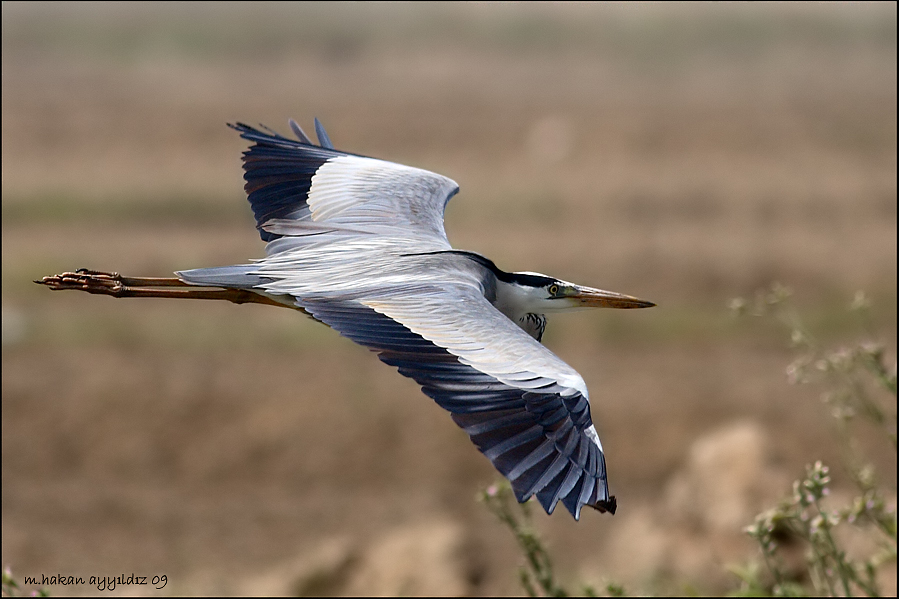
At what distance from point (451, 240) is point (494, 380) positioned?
1385cm

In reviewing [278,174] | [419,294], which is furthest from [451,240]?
[419,294]

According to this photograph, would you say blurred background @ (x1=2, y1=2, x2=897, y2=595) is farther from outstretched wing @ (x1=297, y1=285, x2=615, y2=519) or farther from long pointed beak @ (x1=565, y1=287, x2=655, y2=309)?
outstretched wing @ (x1=297, y1=285, x2=615, y2=519)

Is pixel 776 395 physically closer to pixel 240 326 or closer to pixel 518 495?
pixel 240 326

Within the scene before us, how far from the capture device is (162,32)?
3067 centimetres

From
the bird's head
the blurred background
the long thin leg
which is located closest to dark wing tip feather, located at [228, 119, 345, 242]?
the long thin leg

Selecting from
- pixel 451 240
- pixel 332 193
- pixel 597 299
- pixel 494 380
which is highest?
pixel 451 240

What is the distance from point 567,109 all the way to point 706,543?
62.8 feet

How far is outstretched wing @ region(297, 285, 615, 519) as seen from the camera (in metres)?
3.09

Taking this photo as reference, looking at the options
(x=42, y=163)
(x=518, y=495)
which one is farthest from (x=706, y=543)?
(x=42, y=163)

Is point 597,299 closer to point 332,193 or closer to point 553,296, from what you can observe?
point 553,296

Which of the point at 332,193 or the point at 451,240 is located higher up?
the point at 451,240

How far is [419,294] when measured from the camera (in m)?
4.03

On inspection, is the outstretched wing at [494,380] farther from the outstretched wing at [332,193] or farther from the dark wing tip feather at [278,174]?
the dark wing tip feather at [278,174]

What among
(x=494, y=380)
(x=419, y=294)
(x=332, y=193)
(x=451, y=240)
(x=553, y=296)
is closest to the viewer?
(x=494, y=380)
